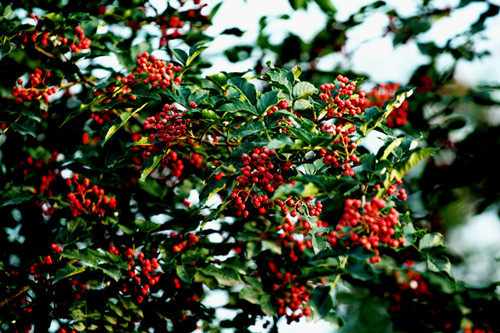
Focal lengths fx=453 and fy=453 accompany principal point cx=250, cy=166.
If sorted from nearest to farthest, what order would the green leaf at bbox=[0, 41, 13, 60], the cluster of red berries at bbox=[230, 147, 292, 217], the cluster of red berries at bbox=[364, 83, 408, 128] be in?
the cluster of red berries at bbox=[230, 147, 292, 217], the green leaf at bbox=[0, 41, 13, 60], the cluster of red berries at bbox=[364, 83, 408, 128]

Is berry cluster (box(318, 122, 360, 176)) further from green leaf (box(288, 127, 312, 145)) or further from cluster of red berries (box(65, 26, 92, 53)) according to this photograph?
cluster of red berries (box(65, 26, 92, 53))

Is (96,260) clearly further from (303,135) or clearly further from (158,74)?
(303,135)

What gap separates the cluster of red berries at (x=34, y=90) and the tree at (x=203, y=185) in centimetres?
2

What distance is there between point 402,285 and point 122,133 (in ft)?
6.73

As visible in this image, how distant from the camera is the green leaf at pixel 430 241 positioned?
164 cm

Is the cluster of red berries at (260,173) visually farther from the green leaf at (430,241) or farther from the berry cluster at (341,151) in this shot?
the green leaf at (430,241)

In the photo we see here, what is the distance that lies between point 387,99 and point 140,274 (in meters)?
2.30

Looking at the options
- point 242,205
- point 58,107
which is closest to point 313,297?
point 242,205

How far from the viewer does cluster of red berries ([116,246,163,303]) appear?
91.9 inches

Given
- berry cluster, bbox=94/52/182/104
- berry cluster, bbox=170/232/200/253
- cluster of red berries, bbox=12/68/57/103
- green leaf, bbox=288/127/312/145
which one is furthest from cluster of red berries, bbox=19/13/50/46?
green leaf, bbox=288/127/312/145

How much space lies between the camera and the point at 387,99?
3.56m

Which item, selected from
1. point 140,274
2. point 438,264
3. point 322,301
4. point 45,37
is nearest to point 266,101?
point 322,301

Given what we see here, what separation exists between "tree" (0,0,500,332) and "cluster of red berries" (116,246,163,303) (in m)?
0.01

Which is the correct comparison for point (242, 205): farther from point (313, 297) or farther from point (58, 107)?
point (58, 107)
